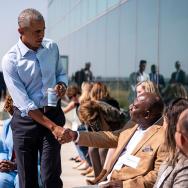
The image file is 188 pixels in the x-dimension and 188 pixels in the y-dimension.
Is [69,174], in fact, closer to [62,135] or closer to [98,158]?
[98,158]

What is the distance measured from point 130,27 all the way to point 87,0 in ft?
18.2

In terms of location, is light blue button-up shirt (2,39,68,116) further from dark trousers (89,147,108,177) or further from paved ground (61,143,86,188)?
paved ground (61,143,86,188)

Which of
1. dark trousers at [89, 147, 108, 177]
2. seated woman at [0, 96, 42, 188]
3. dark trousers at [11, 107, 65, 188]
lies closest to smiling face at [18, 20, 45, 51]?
dark trousers at [11, 107, 65, 188]

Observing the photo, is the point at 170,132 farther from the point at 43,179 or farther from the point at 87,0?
the point at 87,0

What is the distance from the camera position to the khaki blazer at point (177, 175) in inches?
99.1

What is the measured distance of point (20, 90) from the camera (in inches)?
148

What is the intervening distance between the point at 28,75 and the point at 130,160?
0.94 meters

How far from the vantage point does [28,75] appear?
378 cm

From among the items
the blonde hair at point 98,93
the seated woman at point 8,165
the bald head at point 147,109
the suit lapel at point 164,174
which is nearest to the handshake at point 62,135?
the bald head at point 147,109

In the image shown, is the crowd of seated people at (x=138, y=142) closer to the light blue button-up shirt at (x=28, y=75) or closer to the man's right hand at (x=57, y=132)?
the man's right hand at (x=57, y=132)

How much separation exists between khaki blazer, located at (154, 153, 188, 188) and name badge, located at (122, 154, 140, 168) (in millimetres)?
808

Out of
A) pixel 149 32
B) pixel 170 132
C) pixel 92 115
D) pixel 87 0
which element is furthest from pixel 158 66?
pixel 87 0

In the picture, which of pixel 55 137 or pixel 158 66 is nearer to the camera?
pixel 55 137

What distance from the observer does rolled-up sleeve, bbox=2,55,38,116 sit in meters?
3.74
